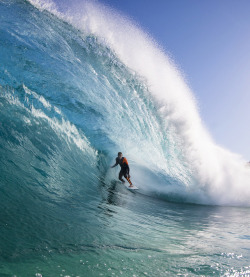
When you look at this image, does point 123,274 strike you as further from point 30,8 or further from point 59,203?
point 30,8

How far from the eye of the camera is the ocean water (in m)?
2.17

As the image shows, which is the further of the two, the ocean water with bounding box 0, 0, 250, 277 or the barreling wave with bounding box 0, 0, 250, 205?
the barreling wave with bounding box 0, 0, 250, 205

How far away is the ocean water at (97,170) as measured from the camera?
217 cm

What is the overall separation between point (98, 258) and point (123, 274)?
0.35 meters

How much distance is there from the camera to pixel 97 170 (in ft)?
27.7

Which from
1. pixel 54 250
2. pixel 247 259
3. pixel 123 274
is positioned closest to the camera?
pixel 123 274

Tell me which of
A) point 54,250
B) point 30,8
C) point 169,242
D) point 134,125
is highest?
point 30,8

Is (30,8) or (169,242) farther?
(30,8)

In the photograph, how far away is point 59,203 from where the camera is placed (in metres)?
3.55

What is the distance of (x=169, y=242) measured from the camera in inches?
121

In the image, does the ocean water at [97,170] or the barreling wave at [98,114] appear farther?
the barreling wave at [98,114]

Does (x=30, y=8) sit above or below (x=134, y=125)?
above

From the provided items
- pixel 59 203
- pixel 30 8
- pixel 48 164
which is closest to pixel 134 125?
pixel 48 164

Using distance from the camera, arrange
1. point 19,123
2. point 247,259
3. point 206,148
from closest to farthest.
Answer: point 247,259
point 19,123
point 206,148
